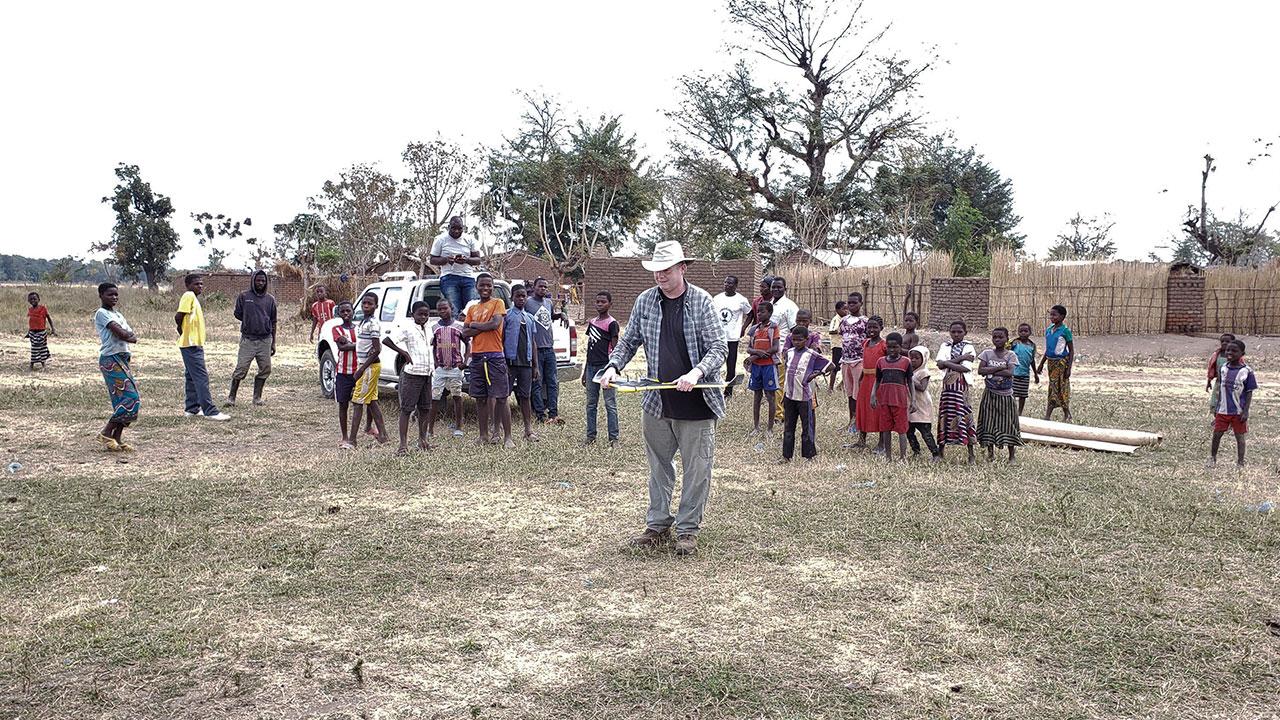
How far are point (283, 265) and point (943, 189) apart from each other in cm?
2836

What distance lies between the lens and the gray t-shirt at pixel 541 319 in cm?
1052

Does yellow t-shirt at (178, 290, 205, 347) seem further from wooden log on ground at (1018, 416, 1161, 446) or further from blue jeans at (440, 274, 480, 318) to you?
wooden log on ground at (1018, 416, 1161, 446)

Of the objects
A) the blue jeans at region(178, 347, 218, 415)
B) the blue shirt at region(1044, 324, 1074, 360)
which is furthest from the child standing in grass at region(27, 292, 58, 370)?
the blue shirt at region(1044, 324, 1074, 360)

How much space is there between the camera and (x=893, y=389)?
8.85 metres

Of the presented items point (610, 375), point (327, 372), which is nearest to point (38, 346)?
point (327, 372)

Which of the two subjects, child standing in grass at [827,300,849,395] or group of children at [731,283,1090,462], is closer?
group of children at [731,283,1090,462]

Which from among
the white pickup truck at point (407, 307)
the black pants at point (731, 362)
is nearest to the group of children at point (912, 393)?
the black pants at point (731, 362)

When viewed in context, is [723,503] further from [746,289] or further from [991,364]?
[746,289]

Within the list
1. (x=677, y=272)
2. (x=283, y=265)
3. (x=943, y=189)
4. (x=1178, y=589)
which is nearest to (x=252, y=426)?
(x=677, y=272)

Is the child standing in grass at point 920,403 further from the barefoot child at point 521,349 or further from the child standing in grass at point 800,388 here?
the barefoot child at point 521,349

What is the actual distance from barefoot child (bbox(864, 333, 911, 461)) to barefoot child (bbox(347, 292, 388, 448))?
4.53m

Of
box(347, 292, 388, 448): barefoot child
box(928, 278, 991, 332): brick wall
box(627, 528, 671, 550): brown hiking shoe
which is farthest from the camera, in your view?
box(928, 278, 991, 332): brick wall

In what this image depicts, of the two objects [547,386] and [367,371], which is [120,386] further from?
[547,386]

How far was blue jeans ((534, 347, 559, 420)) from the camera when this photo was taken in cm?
1097
